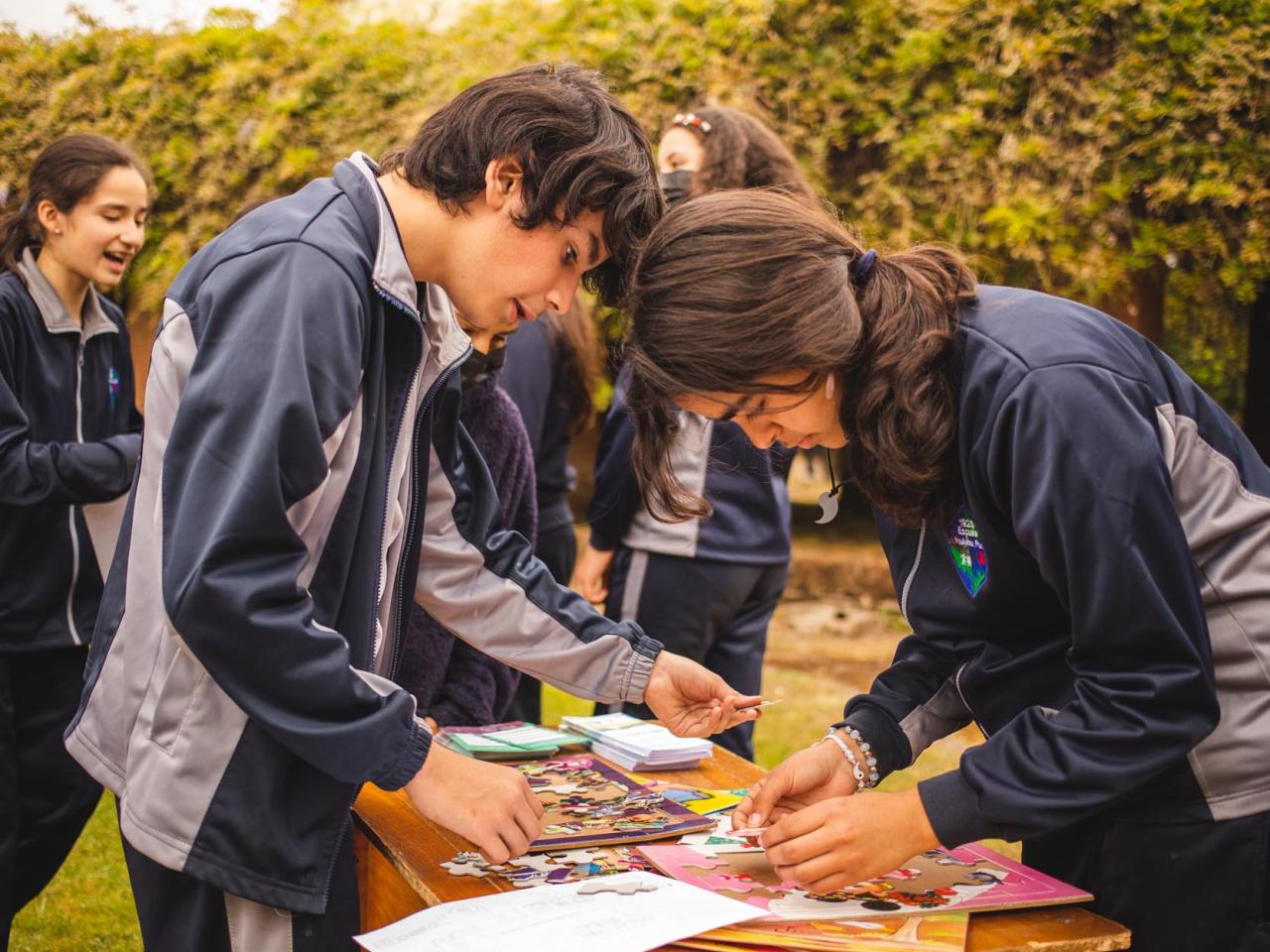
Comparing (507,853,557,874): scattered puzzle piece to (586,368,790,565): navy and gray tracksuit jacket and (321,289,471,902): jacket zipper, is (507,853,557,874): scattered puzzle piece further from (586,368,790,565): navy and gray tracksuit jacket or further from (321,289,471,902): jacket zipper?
(586,368,790,565): navy and gray tracksuit jacket

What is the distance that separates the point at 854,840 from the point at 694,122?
2.61 metres

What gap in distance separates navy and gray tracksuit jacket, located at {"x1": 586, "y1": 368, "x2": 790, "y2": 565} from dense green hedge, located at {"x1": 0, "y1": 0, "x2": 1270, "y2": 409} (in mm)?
2478

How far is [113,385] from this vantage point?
369cm

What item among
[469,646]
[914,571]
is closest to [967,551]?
[914,571]

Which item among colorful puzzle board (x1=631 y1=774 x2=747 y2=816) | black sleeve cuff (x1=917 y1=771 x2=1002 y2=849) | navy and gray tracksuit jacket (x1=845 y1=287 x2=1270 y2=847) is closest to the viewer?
navy and gray tracksuit jacket (x1=845 y1=287 x2=1270 y2=847)

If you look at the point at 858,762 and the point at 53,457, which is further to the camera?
the point at 53,457

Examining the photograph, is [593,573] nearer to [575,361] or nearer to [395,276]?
[575,361]

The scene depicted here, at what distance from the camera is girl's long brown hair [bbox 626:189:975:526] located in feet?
5.32

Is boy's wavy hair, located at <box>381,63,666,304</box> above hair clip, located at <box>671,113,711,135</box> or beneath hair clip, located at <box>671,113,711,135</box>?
beneath

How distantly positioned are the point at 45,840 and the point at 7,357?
53.3 inches

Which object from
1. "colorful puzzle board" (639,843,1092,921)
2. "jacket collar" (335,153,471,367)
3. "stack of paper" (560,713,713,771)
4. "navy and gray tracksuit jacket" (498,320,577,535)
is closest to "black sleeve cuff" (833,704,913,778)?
"colorful puzzle board" (639,843,1092,921)

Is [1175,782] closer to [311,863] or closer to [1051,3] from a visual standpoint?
[311,863]

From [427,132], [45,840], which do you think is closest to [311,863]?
[427,132]

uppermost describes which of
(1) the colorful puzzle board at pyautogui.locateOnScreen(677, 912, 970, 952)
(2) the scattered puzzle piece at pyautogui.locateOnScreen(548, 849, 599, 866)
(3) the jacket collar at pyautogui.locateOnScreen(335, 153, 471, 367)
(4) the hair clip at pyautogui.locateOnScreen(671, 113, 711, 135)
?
(4) the hair clip at pyautogui.locateOnScreen(671, 113, 711, 135)
